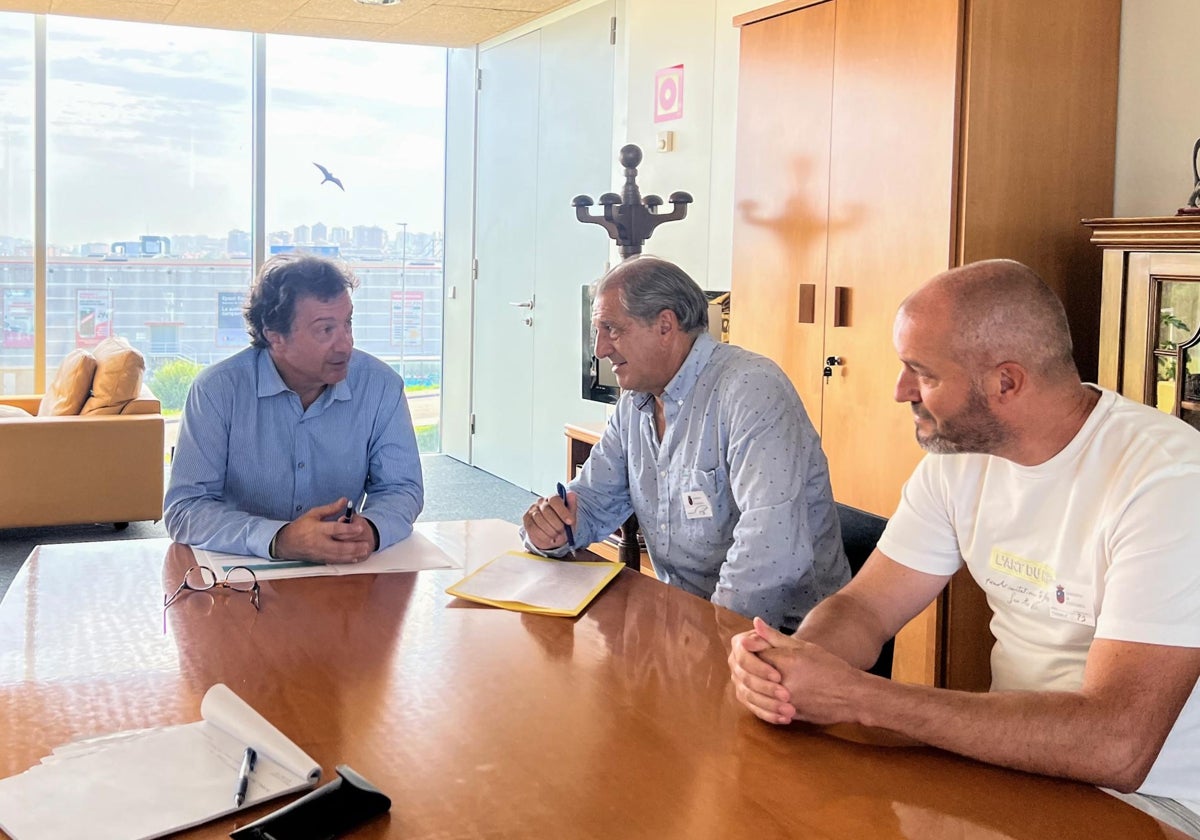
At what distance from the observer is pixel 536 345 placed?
6.48 meters

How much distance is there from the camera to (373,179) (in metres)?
7.50

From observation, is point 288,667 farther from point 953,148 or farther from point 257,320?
point 953,148

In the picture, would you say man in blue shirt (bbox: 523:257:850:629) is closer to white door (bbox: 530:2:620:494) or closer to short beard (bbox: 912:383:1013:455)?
short beard (bbox: 912:383:1013:455)

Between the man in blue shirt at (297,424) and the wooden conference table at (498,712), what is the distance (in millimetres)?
375

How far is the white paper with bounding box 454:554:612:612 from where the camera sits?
195cm

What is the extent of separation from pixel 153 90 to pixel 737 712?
259 inches

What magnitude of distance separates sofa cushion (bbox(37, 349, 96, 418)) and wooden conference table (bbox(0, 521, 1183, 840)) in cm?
368

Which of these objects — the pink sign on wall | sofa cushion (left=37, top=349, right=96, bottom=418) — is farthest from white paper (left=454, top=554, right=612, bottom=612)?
sofa cushion (left=37, top=349, right=96, bottom=418)

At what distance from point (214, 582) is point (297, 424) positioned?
562 mm

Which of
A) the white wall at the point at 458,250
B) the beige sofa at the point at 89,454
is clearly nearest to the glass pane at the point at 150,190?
the white wall at the point at 458,250

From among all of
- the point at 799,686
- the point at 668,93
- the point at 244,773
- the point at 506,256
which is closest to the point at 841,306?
the point at 668,93

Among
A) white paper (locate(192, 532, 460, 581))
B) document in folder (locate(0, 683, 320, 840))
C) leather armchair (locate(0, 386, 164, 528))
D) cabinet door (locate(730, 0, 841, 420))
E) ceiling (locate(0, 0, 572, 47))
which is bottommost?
leather armchair (locate(0, 386, 164, 528))

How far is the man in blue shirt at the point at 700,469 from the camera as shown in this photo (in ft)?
6.97

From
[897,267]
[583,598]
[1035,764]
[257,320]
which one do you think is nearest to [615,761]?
[1035,764]
